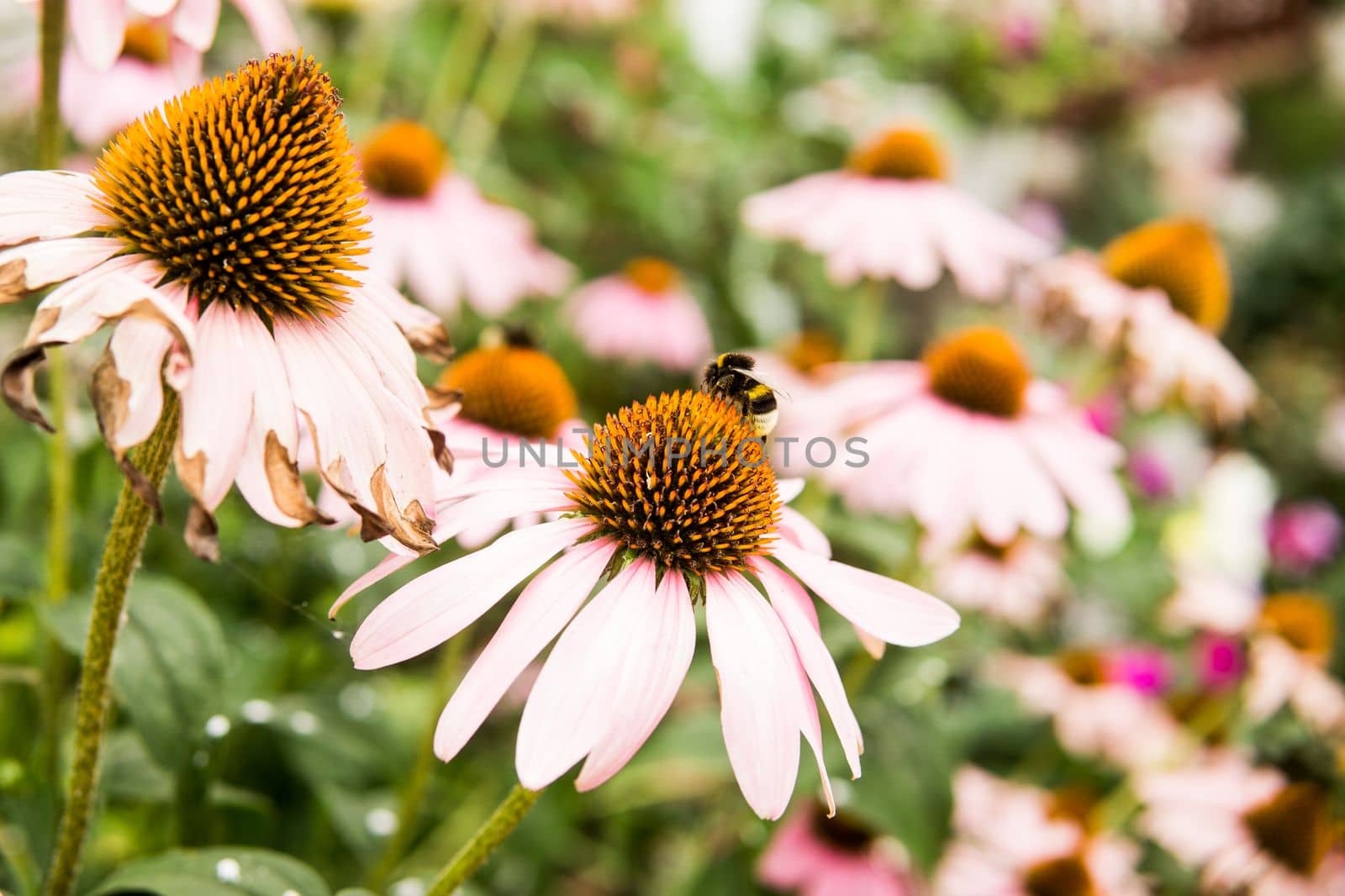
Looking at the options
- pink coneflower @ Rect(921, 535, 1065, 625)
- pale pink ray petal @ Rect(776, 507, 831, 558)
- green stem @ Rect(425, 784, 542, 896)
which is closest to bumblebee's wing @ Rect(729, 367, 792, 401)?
pale pink ray petal @ Rect(776, 507, 831, 558)

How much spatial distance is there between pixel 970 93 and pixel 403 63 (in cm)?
178

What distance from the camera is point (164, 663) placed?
28.5 inches

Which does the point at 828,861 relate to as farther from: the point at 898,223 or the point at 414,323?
the point at 414,323

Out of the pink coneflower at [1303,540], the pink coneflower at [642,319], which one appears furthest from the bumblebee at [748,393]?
the pink coneflower at [1303,540]

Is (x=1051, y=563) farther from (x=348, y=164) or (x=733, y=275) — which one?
(x=348, y=164)

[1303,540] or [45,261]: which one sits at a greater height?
[45,261]

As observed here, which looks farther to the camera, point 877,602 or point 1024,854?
point 1024,854

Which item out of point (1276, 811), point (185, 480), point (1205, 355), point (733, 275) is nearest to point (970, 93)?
point (733, 275)

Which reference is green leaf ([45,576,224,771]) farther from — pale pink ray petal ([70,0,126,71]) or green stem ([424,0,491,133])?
green stem ([424,0,491,133])

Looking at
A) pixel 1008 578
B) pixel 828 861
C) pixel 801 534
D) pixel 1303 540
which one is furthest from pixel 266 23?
pixel 1303 540

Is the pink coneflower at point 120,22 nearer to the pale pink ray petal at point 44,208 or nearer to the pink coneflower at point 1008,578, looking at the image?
the pale pink ray petal at point 44,208

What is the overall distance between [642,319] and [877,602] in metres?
1.55

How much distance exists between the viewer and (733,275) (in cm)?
234

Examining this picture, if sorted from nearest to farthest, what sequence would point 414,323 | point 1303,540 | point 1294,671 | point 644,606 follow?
point 644,606 < point 414,323 < point 1294,671 < point 1303,540
